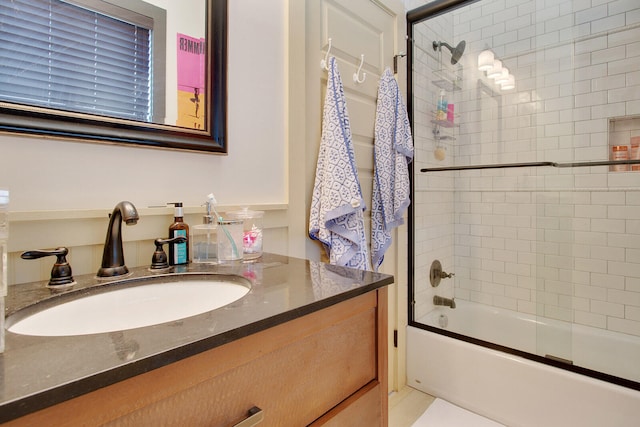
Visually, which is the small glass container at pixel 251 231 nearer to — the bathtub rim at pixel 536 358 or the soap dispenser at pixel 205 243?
the soap dispenser at pixel 205 243

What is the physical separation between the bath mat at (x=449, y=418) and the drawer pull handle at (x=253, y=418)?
4.46 ft

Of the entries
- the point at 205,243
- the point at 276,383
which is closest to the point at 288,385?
the point at 276,383

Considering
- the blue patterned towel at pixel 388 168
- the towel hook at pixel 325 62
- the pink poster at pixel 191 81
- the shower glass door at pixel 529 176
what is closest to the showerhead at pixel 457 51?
the shower glass door at pixel 529 176

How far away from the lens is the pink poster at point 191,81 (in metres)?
0.95

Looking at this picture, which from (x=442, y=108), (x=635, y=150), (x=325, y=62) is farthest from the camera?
(x=442, y=108)

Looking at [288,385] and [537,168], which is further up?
[537,168]

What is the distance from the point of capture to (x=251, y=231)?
1.00 meters

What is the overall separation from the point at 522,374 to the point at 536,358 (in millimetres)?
97

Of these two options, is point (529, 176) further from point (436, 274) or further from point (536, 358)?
point (536, 358)

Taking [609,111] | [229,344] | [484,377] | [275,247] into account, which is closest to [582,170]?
[609,111]

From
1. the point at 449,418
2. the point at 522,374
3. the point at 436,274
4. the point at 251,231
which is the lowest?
the point at 449,418

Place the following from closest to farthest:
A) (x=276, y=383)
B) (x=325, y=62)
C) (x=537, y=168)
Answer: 1. (x=276, y=383)
2. (x=325, y=62)
3. (x=537, y=168)

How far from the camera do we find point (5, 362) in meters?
0.36

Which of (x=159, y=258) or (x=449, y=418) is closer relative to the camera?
(x=159, y=258)
